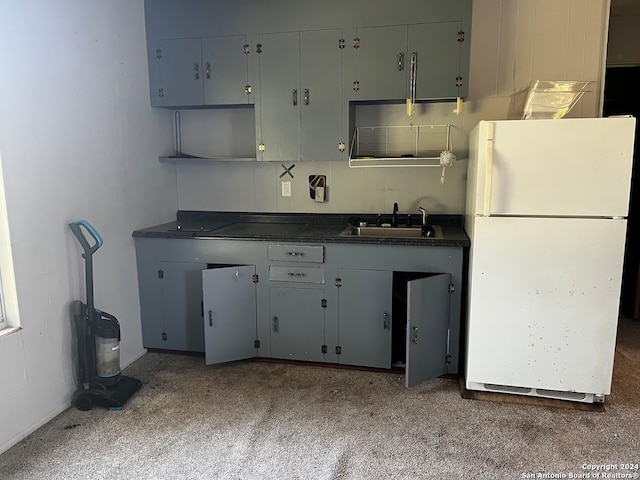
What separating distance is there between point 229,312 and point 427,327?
1252mm

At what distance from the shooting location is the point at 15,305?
7.62ft

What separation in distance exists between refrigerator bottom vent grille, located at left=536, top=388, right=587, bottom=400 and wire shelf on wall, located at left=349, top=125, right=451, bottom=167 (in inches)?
60.9

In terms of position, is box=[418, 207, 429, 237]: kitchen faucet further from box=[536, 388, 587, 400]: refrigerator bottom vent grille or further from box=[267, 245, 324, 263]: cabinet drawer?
box=[536, 388, 587, 400]: refrigerator bottom vent grille

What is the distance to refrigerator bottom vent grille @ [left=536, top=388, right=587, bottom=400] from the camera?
8.69 feet

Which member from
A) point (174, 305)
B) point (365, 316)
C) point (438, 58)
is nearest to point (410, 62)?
point (438, 58)

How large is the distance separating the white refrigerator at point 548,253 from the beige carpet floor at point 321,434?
21cm

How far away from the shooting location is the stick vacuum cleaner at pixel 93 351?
261 cm

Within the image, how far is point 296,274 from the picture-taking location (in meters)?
3.06

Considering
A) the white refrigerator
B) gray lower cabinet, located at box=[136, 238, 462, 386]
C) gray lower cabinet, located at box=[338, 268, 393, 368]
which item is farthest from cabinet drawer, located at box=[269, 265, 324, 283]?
the white refrigerator

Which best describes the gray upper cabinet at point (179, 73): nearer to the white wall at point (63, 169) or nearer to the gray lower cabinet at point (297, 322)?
the white wall at point (63, 169)

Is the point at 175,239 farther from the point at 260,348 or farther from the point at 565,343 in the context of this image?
the point at 565,343

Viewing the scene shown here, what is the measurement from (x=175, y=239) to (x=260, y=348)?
925mm

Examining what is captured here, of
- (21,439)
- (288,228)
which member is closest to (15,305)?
(21,439)

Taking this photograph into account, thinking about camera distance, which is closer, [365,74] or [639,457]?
[639,457]
